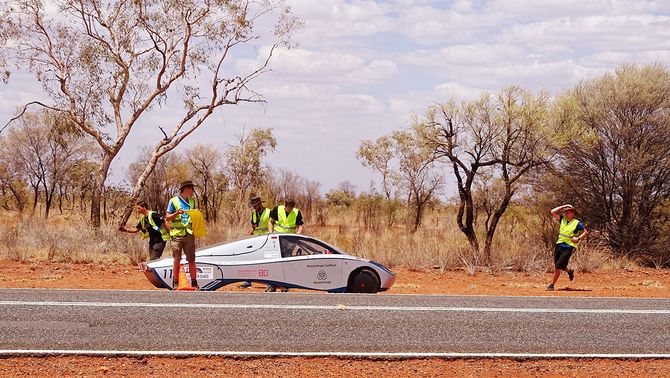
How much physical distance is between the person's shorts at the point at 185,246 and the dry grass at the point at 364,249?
8348 mm

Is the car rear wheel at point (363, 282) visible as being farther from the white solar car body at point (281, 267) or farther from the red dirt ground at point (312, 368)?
the red dirt ground at point (312, 368)

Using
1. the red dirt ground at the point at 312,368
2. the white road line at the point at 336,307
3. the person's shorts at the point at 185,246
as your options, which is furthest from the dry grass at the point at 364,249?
the red dirt ground at the point at 312,368

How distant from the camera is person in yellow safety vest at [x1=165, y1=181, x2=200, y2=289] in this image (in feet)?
42.7

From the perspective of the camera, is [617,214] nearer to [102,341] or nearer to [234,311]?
[234,311]

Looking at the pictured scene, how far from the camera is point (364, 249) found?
22.4 m

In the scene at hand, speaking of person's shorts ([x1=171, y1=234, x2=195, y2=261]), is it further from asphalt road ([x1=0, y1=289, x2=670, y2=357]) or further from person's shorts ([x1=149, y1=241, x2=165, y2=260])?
person's shorts ([x1=149, y1=241, x2=165, y2=260])

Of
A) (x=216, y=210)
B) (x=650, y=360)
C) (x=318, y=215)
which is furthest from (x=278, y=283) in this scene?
(x=318, y=215)

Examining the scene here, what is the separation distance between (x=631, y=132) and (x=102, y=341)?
20899mm

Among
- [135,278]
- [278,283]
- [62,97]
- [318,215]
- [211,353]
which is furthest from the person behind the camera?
[318,215]

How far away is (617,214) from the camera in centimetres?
2623

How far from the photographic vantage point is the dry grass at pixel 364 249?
70.7ft

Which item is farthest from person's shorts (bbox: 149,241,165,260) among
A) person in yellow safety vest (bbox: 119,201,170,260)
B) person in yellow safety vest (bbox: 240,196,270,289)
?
person in yellow safety vest (bbox: 240,196,270,289)

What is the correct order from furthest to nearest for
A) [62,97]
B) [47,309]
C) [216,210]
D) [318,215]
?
[318,215] → [216,210] → [62,97] → [47,309]

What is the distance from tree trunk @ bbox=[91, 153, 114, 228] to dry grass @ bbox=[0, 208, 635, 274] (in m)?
0.41
